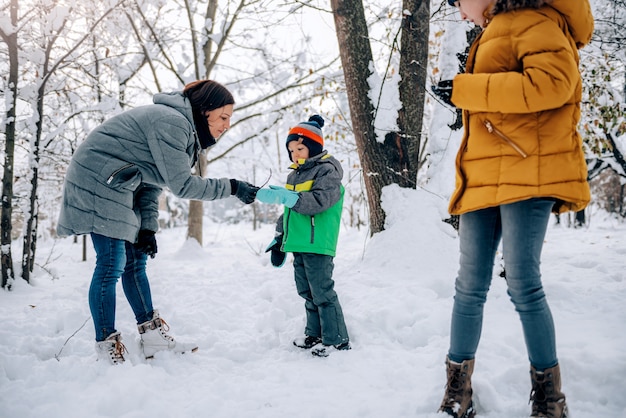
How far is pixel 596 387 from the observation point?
1.86m

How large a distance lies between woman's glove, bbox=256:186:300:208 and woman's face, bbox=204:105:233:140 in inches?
19.6

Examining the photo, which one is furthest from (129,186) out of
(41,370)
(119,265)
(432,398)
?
(432,398)

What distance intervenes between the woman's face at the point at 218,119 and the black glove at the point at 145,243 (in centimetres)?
77

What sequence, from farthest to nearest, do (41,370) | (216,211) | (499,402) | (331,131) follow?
(216,211) < (331,131) < (41,370) < (499,402)

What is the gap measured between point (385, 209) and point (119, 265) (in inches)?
105

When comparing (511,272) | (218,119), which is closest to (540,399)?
(511,272)

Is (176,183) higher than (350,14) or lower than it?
lower

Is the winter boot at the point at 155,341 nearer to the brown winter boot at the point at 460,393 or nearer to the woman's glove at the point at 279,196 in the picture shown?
the woman's glove at the point at 279,196

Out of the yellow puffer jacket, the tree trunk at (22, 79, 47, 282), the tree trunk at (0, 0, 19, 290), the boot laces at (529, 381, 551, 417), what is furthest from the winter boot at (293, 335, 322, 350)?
the tree trunk at (22, 79, 47, 282)

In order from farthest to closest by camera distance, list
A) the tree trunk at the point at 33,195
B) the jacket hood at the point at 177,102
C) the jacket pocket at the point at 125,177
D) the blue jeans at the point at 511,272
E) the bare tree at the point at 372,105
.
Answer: the tree trunk at the point at 33,195, the bare tree at the point at 372,105, the jacket hood at the point at 177,102, the jacket pocket at the point at 125,177, the blue jeans at the point at 511,272

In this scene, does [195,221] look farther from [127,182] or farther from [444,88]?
[444,88]

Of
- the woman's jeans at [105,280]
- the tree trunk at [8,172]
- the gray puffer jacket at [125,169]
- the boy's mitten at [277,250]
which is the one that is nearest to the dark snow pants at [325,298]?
the boy's mitten at [277,250]

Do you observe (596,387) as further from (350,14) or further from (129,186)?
(350,14)

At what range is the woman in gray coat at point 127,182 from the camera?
2289 millimetres
